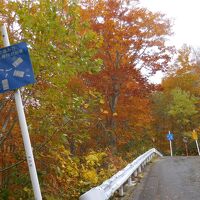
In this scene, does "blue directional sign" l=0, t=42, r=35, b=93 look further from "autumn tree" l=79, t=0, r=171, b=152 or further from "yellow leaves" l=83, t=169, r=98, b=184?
"autumn tree" l=79, t=0, r=171, b=152

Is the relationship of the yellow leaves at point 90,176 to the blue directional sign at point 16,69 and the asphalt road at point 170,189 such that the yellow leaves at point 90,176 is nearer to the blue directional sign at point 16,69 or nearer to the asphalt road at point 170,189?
the asphalt road at point 170,189

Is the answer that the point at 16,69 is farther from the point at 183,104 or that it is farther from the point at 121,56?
the point at 183,104

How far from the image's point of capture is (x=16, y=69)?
4859mm

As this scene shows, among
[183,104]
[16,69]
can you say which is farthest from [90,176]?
[183,104]

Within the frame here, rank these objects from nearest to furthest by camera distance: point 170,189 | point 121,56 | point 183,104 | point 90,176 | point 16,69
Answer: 1. point 16,69
2. point 90,176
3. point 170,189
4. point 121,56
5. point 183,104

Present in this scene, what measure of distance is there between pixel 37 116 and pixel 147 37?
14.6 metres

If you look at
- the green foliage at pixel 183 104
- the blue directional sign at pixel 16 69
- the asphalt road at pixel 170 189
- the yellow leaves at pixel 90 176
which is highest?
the green foliage at pixel 183 104

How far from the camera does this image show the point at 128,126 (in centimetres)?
2375

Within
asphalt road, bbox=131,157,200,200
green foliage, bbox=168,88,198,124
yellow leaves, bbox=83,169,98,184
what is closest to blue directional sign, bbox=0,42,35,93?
yellow leaves, bbox=83,169,98,184

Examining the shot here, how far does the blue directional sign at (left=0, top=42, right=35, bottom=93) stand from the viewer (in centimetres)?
483

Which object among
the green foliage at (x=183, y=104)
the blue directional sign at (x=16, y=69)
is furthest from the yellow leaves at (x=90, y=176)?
the green foliage at (x=183, y=104)

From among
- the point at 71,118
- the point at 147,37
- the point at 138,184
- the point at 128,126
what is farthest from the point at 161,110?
the point at 71,118

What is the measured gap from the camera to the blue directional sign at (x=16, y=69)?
4.83 metres

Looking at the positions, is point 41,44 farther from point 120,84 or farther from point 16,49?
point 120,84
